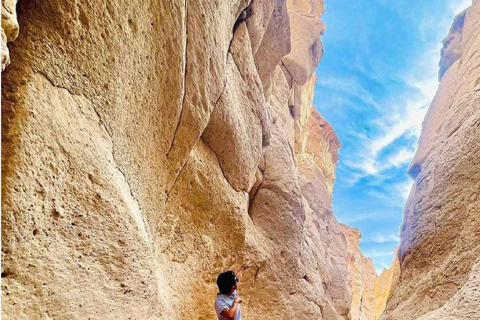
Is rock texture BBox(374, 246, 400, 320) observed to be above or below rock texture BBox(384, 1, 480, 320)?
above

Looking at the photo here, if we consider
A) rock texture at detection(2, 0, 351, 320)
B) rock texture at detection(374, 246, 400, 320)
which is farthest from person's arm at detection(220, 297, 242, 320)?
rock texture at detection(374, 246, 400, 320)

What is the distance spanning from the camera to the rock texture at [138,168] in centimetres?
254

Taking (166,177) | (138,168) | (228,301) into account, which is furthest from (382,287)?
(138,168)

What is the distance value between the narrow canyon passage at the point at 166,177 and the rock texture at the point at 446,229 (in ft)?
0.10

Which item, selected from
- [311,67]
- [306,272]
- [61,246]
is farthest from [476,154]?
[311,67]

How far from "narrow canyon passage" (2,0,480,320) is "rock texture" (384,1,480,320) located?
0.03 metres

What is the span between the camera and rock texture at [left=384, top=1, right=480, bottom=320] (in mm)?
5043

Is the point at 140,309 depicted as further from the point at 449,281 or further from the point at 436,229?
the point at 436,229

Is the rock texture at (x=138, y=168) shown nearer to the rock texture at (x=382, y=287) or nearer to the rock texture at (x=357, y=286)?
the rock texture at (x=357, y=286)

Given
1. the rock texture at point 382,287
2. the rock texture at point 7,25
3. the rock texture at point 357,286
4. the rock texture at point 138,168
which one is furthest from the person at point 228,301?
the rock texture at point 382,287

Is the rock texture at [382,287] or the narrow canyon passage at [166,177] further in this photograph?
the rock texture at [382,287]

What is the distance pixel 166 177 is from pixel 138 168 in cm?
66

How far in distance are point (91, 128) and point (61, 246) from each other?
1.06 metres

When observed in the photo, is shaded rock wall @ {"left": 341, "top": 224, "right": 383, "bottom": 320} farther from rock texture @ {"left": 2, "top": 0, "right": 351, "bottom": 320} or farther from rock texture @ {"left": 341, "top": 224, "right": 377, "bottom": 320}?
rock texture @ {"left": 2, "top": 0, "right": 351, "bottom": 320}
